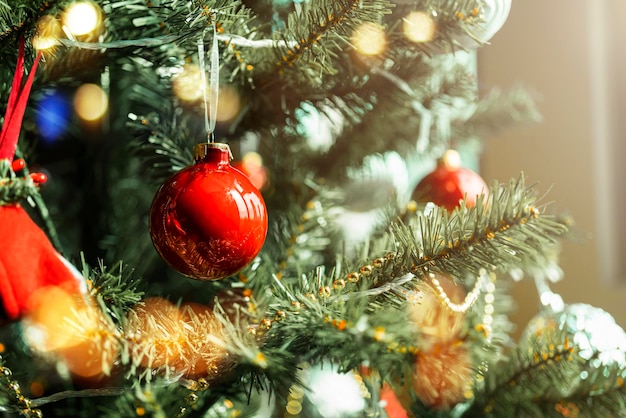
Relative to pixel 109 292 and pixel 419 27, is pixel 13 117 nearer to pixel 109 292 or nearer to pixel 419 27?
pixel 109 292

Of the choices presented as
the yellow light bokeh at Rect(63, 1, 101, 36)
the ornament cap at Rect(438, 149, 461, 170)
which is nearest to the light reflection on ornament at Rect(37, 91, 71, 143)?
the yellow light bokeh at Rect(63, 1, 101, 36)

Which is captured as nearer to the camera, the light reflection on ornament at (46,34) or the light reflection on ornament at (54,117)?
the light reflection on ornament at (46,34)

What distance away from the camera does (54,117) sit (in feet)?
2.15

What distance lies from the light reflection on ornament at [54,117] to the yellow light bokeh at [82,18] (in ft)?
0.70

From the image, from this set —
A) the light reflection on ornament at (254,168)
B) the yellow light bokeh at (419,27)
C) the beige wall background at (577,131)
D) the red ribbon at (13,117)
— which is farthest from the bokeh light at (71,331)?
the beige wall background at (577,131)

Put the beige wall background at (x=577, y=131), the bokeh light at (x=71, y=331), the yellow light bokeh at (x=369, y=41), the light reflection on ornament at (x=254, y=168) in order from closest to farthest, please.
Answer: the bokeh light at (x=71, y=331) → the yellow light bokeh at (x=369, y=41) → the light reflection on ornament at (x=254, y=168) → the beige wall background at (x=577, y=131)

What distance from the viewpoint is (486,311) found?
0.59 meters

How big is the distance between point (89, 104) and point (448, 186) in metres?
0.43

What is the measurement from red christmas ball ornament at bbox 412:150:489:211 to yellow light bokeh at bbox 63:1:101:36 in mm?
346

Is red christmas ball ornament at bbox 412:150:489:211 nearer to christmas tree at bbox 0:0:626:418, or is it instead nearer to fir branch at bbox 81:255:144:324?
christmas tree at bbox 0:0:626:418

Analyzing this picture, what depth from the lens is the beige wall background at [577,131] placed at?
31.7 inches

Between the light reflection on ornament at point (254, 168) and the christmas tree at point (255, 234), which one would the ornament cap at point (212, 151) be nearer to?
the christmas tree at point (255, 234)

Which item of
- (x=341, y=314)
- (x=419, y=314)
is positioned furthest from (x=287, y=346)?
(x=419, y=314)

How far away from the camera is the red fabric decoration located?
1.33 ft
